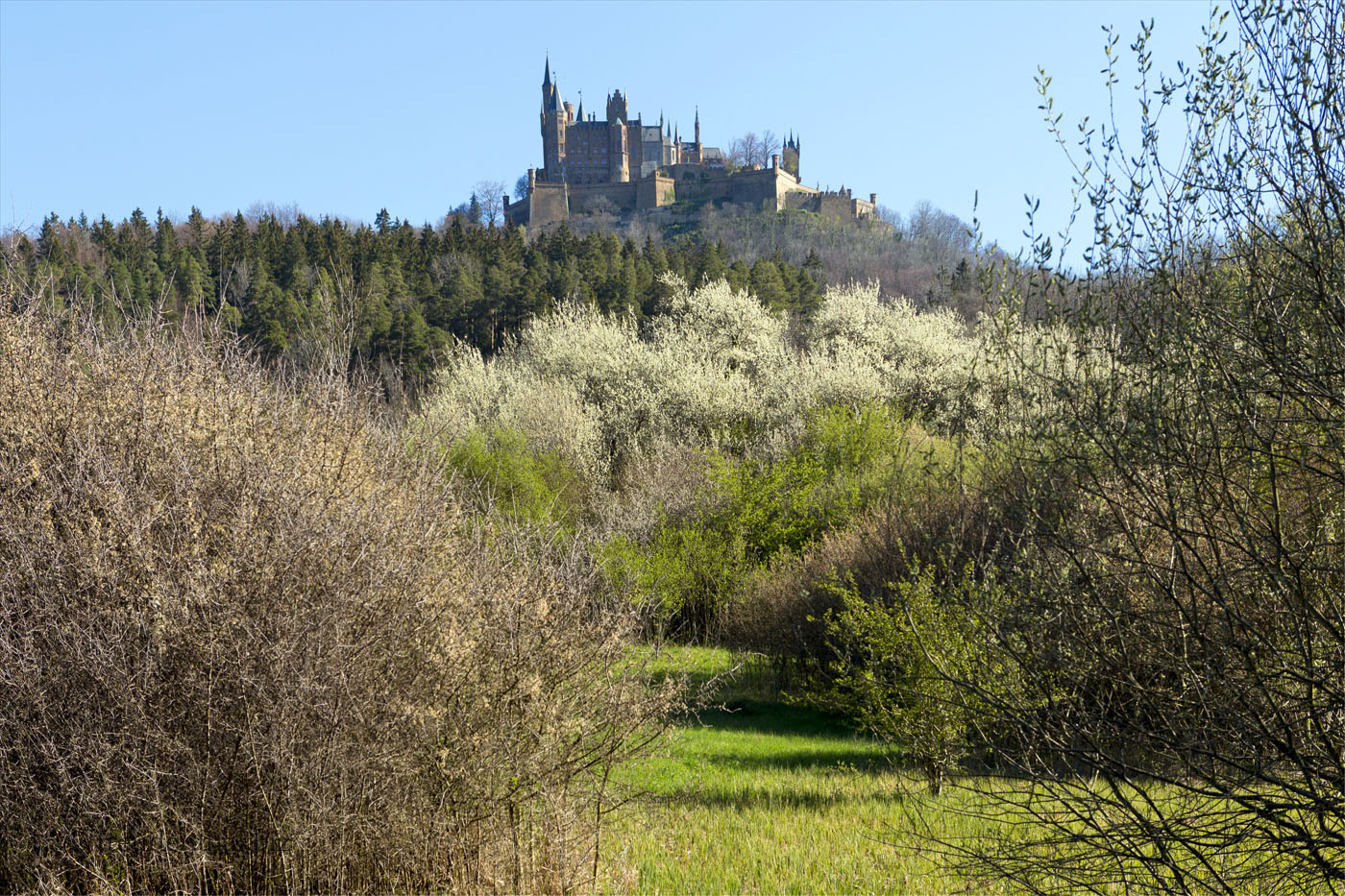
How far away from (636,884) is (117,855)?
2755 millimetres

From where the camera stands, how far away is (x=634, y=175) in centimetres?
10288

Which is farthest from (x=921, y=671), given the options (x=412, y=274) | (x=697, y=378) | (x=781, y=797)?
(x=412, y=274)

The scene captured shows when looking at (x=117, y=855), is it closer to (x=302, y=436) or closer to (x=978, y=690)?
(x=302, y=436)

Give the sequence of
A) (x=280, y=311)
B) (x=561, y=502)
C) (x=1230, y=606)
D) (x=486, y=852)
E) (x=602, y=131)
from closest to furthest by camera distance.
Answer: (x=1230, y=606) → (x=486, y=852) → (x=561, y=502) → (x=280, y=311) → (x=602, y=131)

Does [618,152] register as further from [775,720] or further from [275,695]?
[275,695]

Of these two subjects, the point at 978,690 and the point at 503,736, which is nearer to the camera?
the point at 978,690

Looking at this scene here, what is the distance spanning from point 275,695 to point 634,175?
337 feet

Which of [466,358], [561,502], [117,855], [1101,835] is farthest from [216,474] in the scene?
[466,358]

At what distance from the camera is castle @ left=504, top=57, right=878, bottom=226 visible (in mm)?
92750

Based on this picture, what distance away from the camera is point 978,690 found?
3842 millimetres

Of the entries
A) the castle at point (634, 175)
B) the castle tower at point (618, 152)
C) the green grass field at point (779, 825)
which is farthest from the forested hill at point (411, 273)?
the castle tower at point (618, 152)

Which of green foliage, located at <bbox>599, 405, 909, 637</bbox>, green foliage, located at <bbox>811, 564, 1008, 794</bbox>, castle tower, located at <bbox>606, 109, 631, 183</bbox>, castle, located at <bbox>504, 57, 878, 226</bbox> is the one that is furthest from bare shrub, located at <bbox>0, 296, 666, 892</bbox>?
castle tower, located at <bbox>606, 109, 631, 183</bbox>

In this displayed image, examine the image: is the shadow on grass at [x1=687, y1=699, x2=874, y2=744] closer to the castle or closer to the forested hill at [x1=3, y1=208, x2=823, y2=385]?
the forested hill at [x1=3, y1=208, x2=823, y2=385]

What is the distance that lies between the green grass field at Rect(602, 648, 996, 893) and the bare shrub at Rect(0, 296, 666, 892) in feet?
3.38
